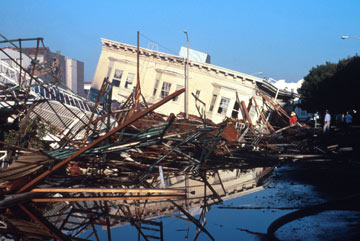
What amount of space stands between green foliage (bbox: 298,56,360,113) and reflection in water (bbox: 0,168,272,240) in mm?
40709

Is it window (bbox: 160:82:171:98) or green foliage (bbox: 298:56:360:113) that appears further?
green foliage (bbox: 298:56:360:113)

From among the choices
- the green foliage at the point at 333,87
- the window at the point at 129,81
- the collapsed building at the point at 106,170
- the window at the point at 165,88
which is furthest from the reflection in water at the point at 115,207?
the green foliage at the point at 333,87

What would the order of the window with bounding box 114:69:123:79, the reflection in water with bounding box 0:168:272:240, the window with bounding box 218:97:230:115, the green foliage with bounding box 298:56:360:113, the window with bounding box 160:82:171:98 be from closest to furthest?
the reflection in water with bounding box 0:168:272:240 → the window with bounding box 218:97:230:115 → the window with bounding box 160:82:171:98 → the window with bounding box 114:69:123:79 → the green foliage with bounding box 298:56:360:113

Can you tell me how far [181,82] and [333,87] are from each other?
919 inches

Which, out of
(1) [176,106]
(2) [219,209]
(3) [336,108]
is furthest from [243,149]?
(3) [336,108]

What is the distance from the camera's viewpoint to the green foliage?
4772 centimetres

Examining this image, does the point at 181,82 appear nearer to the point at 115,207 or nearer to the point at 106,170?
the point at 106,170

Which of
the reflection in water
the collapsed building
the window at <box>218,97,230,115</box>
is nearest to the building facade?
the window at <box>218,97,230,115</box>

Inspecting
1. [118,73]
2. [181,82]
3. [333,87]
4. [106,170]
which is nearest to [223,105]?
[181,82]

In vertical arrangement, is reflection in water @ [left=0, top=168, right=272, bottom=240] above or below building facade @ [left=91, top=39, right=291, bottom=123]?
below

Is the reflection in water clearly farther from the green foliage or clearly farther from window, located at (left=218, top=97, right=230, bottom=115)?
the green foliage

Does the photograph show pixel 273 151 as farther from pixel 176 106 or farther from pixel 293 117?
pixel 176 106

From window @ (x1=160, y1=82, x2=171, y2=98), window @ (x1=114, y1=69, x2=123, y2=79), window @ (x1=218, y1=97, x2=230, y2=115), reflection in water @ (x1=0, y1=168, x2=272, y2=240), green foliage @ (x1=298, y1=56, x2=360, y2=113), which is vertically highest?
green foliage @ (x1=298, y1=56, x2=360, y2=113)

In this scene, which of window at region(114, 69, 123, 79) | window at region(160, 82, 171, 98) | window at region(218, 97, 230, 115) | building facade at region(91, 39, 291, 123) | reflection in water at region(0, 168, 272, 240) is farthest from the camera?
window at region(114, 69, 123, 79)
